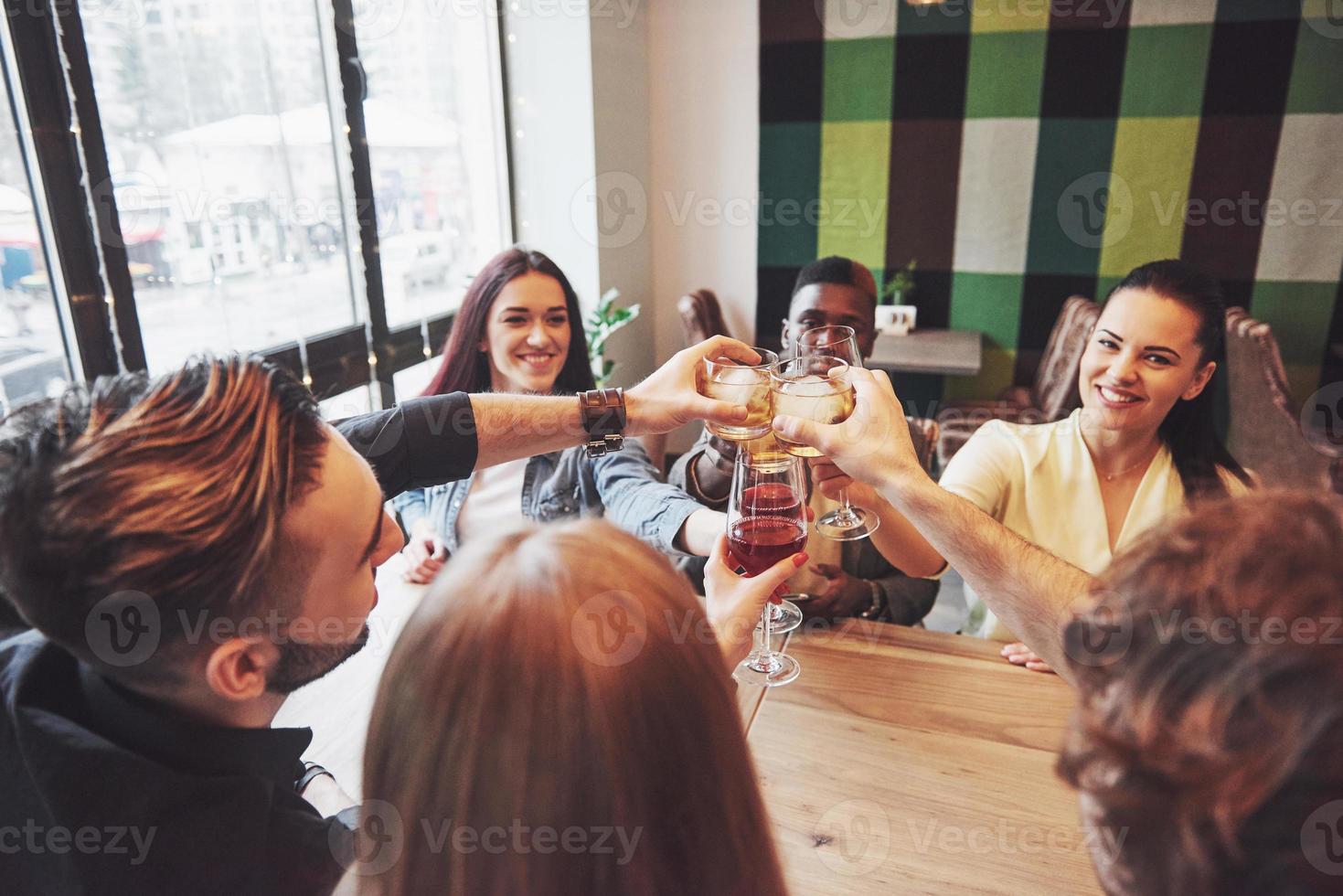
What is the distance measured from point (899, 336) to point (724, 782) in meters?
4.00

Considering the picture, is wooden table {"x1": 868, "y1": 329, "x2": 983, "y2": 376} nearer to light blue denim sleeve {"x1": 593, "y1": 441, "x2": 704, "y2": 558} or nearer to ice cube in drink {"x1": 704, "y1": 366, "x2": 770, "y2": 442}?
light blue denim sleeve {"x1": 593, "y1": 441, "x2": 704, "y2": 558}

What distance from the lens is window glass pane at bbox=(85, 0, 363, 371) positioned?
221 centimetres

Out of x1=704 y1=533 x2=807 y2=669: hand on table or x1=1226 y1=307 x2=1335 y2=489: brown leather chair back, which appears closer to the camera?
x1=704 y1=533 x2=807 y2=669: hand on table

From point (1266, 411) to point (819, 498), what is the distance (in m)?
2.40

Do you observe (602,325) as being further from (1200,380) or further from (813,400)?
(813,400)

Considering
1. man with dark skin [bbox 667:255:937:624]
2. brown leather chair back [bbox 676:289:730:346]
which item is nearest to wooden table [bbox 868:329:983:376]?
brown leather chair back [bbox 676:289:730:346]

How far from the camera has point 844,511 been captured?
4.74 feet

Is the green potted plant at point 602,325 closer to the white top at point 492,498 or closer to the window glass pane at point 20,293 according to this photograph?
the white top at point 492,498

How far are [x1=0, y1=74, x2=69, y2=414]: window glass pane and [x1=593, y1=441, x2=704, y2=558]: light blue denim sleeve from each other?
1301 millimetres

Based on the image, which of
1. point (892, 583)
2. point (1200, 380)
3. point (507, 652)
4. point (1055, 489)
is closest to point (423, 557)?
point (892, 583)

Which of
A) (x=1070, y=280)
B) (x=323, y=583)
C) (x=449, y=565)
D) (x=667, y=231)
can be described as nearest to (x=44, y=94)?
(x=323, y=583)

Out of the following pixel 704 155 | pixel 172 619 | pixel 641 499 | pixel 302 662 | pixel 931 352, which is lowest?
pixel 931 352

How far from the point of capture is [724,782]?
57 centimetres

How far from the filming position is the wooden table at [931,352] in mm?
3777
